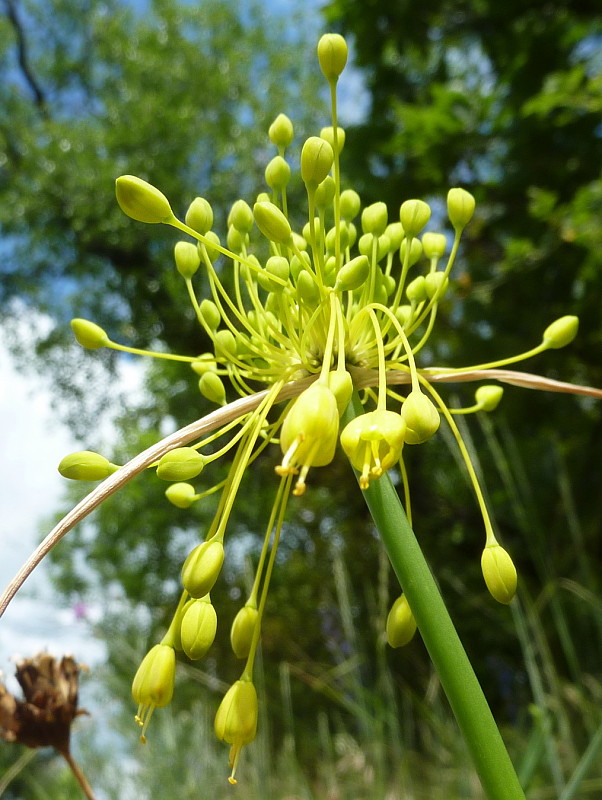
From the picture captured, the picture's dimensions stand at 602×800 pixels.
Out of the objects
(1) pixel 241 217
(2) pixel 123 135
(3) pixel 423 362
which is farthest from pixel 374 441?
(2) pixel 123 135

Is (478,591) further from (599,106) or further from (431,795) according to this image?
(599,106)

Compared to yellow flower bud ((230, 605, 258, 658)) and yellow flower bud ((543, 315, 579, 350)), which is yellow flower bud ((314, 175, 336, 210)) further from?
yellow flower bud ((230, 605, 258, 658))

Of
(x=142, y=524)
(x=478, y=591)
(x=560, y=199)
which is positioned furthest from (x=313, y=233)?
(x=142, y=524)

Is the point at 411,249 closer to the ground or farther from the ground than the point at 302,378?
farther from the ground

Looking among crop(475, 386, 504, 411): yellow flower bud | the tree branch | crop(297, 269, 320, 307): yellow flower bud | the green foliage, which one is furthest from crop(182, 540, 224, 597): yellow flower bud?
the tree branch

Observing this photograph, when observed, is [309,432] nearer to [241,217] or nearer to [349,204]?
[241,217]

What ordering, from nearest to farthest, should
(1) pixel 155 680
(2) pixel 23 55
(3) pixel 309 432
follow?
1. (3) pixel 309 432
2. (1) pixel 155 680
3. (2) pixel 23 55
